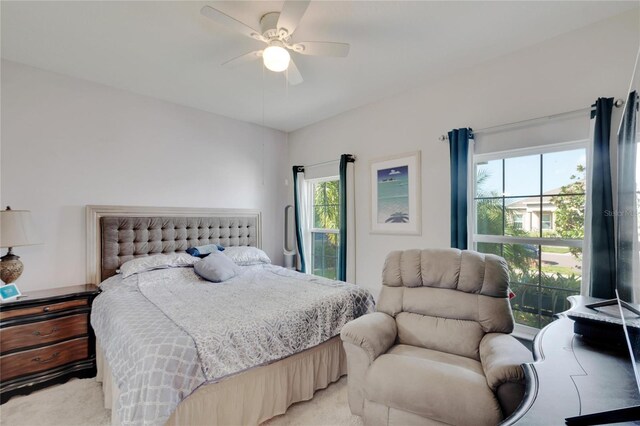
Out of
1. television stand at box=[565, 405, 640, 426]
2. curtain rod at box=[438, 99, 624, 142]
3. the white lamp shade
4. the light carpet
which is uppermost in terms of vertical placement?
curtain rod at box=[438, 99, 624, 142]

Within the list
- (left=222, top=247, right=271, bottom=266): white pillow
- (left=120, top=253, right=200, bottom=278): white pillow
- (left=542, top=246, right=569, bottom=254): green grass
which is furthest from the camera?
(left=222, top=247, right=271, bottom=266): white pillow

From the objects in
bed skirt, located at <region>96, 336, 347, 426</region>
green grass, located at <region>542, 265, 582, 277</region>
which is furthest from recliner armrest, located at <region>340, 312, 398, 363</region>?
green grass, located at <region>542, 265, 582, 277</region>

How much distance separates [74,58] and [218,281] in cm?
233

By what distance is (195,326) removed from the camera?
1.71 metres

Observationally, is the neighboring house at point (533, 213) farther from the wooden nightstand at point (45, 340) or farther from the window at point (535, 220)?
the wooden nightstand at point (45, 340)

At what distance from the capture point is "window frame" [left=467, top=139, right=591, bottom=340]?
2.17m

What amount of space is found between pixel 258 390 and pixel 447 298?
143cm

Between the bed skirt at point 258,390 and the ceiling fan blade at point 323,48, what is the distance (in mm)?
2157

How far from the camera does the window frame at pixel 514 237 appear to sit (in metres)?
2.17

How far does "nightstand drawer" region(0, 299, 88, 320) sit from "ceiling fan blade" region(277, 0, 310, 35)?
2759mm

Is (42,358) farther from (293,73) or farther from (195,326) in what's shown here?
(293,73)

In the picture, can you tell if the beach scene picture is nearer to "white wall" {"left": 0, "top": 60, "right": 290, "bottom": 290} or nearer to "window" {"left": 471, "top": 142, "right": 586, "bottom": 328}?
"window" {"left": 471, "top": 142, "right": 586, "bottom": 328}

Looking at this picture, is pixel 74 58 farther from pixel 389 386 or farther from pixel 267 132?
pixel 389 386

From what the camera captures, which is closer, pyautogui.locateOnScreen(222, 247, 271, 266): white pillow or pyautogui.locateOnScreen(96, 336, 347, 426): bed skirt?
pyautogui.locateOnScreen(96, 336, 347, 426): bed skirt
